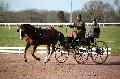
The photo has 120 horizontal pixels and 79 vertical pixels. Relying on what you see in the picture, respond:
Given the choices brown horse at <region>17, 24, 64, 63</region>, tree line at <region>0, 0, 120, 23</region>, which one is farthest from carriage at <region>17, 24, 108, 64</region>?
tree line at <region>0, 0, 120, 23</region>

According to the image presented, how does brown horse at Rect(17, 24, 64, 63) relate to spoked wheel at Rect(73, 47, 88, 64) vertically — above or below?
above

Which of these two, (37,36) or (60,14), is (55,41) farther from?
(60,14)

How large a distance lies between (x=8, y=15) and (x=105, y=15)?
1887cm

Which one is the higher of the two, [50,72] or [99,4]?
[99,4]

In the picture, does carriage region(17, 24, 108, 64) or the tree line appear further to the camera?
the tree line

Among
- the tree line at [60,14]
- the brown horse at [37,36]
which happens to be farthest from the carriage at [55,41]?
the tree line at [60,14]

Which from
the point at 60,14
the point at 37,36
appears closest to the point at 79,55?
the point at 37,36

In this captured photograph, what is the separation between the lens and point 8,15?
62.2 metres

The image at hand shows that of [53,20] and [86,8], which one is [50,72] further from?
[53,20]

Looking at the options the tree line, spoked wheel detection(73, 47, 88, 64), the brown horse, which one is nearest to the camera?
the brown horse

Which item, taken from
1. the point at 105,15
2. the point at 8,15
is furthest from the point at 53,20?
the point at 105,15

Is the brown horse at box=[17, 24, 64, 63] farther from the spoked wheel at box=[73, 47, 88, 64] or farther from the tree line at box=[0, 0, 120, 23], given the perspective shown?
the tree line at box=[0, 0, 120, 23]

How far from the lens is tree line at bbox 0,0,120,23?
5562 centimetres

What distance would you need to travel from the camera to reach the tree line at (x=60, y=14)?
55.6 metres
